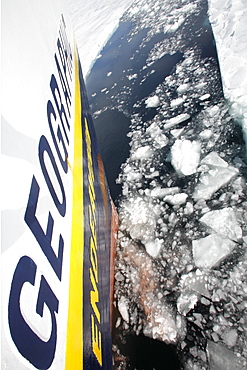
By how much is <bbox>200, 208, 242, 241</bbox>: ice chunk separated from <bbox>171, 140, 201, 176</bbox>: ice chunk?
1.67ft

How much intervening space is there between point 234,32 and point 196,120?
185cm

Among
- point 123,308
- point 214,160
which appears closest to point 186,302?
point 123,308

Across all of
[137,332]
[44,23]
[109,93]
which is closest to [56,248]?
[44,23]

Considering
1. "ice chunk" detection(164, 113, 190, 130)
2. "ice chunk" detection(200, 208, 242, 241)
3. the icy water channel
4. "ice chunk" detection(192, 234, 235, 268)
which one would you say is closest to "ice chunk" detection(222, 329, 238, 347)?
the icy water channel

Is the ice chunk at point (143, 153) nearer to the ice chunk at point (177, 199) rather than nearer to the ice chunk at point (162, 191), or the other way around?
the ice chunk at point (162, 191)

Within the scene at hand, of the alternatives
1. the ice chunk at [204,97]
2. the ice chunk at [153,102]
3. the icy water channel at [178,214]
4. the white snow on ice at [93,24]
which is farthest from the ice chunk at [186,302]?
the white snow on ice at [93,24]

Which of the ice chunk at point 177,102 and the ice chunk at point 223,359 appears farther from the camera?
the ice chunk at point 177,102

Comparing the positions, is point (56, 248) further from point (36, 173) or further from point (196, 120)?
point (196, 120)

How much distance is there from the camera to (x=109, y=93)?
3852 mm

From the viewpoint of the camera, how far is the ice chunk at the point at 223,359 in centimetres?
117

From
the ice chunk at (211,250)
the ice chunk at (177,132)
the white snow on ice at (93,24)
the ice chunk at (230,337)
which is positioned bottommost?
the ice chunk at (230,337)

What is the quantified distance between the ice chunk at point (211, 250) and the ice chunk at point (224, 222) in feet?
0.17

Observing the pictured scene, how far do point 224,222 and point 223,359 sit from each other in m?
0.81

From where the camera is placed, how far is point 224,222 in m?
1.68
